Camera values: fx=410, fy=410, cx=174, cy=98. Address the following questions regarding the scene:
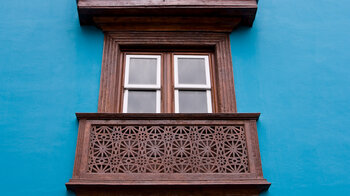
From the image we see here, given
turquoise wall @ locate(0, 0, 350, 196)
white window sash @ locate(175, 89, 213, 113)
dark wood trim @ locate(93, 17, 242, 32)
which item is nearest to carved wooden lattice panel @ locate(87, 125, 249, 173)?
turquoise wall @ locate(0, 0, 350, 196)

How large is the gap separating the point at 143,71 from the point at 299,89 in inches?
84.7

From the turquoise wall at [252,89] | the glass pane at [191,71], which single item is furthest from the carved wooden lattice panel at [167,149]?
the glass pane at [191,71]

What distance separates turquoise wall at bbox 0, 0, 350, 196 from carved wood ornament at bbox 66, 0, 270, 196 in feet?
0.63

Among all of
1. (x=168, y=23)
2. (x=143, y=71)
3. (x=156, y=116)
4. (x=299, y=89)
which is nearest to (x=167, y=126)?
(x=156, y=116)

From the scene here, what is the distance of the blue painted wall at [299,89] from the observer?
4898mm

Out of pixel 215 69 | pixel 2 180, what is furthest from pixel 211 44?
pixel 2 180

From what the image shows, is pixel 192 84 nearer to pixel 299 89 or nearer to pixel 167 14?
pixel 167 14

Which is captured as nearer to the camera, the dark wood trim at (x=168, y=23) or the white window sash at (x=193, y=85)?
the white window sash at (x=193, y=85)

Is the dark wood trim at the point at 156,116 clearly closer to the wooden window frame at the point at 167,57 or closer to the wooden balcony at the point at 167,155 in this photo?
the wooden balcony at the point at 167,155

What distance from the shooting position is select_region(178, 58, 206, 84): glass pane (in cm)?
574

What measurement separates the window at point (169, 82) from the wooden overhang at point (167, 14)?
0.44 m

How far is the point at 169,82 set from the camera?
18.5ft

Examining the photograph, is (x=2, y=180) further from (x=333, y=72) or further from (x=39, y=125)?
(x=333, y=72)

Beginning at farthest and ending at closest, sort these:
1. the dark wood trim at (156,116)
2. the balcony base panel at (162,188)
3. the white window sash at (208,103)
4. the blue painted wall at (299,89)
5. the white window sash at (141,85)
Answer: the white window sash at (141,85), the white window sash at (208,103), the dark wood trim at (156,116), the blue painted wall at (299,89), the balcony base panel at (162,188)
